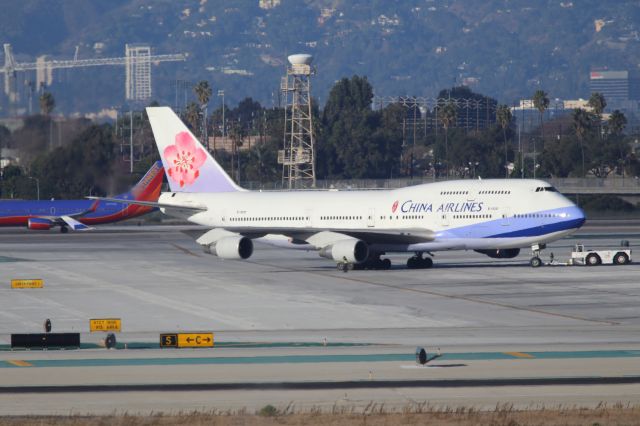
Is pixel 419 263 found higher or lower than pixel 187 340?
higher

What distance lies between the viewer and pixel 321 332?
41531 mm

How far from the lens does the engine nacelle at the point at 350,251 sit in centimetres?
6356

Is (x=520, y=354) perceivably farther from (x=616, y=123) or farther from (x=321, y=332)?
(x=616, y=123)

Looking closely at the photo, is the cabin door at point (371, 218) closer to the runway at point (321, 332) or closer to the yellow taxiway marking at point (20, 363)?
the runway at point (321, 332)

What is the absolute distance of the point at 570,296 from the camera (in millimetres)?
51469

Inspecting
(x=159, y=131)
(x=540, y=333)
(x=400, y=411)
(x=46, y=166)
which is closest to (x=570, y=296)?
(x=540, y=333)

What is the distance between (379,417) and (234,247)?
122 feet

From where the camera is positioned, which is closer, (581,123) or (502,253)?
(502,253)

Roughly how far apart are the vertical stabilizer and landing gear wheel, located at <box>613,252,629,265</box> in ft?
74.2

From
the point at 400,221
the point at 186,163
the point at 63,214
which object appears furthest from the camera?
the point at 63,214

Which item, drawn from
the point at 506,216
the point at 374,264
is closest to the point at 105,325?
the point at 374,264

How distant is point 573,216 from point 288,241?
1573cm

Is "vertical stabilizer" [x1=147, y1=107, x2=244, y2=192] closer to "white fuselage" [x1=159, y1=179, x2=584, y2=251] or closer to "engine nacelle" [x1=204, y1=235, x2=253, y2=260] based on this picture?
"white fuselage" [x1=159, y1=179, x2=584, y2=251]

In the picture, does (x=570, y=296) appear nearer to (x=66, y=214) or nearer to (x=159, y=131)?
(x=159, y=131)
